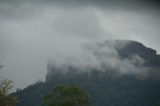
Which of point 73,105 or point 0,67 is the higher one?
point 0,67

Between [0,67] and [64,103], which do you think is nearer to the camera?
[0,67]

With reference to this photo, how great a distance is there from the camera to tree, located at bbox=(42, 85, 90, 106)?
45.5 m

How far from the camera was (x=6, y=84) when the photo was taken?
3241 centimetres

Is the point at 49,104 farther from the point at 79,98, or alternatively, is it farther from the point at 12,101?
the point at 12,101

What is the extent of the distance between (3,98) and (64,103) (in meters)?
14.1

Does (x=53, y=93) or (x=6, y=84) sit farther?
(x=53, y=93)

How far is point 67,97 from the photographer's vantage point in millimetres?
45906

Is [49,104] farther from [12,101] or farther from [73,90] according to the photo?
[12,101]

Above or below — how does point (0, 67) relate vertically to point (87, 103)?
above

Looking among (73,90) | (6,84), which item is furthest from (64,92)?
(6,84)

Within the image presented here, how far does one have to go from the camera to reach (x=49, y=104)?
46.1 metres

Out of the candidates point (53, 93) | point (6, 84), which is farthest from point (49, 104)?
point (6, 84)

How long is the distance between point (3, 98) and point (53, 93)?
1512 cm

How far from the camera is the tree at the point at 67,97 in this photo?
45500 millimetres
